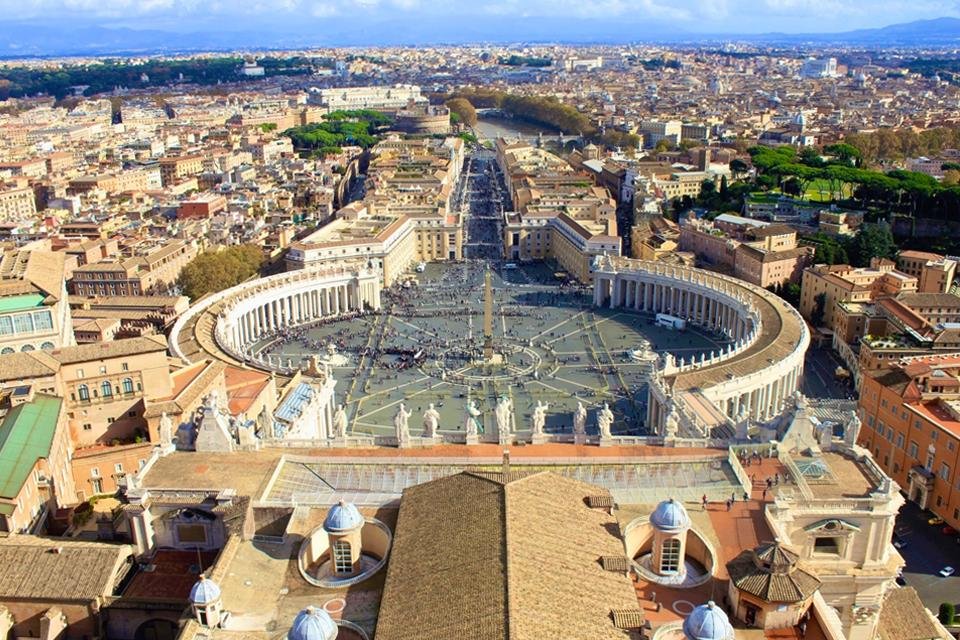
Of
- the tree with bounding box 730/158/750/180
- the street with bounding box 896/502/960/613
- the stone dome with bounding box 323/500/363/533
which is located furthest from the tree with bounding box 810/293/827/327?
the tree with bounding box 730/158/750/180

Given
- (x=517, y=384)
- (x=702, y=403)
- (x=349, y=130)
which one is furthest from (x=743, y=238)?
(x=349, y=130)

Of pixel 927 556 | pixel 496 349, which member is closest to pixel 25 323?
pixel 496 349

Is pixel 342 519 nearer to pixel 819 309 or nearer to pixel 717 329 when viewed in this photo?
pixel 717 329

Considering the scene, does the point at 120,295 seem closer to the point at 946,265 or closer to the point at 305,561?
the point at 305,561

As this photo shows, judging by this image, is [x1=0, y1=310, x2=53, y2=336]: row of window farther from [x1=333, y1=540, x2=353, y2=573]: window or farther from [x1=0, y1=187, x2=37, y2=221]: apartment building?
[x1=0, y1=187, x2=37, y2=221]: apartment building

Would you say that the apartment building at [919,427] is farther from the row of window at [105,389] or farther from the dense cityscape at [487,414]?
the row of window at [105,389]

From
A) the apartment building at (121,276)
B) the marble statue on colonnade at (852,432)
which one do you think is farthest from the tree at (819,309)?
the apartment building at (121,276)
